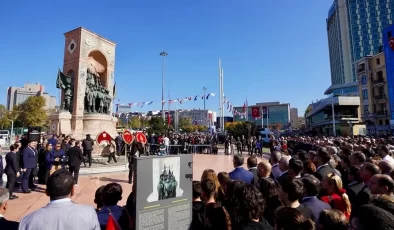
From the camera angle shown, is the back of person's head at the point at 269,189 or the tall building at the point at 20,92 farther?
the tall building at the point at 20,92

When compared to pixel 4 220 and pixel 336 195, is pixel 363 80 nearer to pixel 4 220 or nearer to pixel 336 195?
pixel 336 195

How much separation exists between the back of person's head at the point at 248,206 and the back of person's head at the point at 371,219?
85 cm

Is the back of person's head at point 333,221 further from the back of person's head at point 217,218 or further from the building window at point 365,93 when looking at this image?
the building window at point 365,93

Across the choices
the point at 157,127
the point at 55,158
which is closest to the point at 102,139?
the point at 55,158

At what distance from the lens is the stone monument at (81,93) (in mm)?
15023

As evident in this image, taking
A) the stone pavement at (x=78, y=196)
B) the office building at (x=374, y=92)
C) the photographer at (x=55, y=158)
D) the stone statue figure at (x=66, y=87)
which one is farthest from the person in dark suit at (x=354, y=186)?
the office building at (x=374, y=92)

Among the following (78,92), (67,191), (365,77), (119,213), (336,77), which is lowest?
(119,213)

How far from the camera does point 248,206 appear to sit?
92.6 inches

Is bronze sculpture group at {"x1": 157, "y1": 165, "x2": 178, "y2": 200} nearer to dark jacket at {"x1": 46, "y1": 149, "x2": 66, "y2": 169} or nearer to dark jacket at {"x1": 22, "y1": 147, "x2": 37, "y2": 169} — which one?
dark jacket at {"x1": 22, "y1": 147, "x2": 37, "y2": 169}

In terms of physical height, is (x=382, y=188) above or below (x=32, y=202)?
above

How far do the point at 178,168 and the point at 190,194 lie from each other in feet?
1.11

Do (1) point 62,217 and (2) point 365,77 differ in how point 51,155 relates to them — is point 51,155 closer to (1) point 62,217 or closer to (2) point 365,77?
(1) point 62,217

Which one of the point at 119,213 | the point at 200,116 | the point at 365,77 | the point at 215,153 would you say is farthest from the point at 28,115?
the point at 200,116

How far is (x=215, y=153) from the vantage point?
20.9 metres
